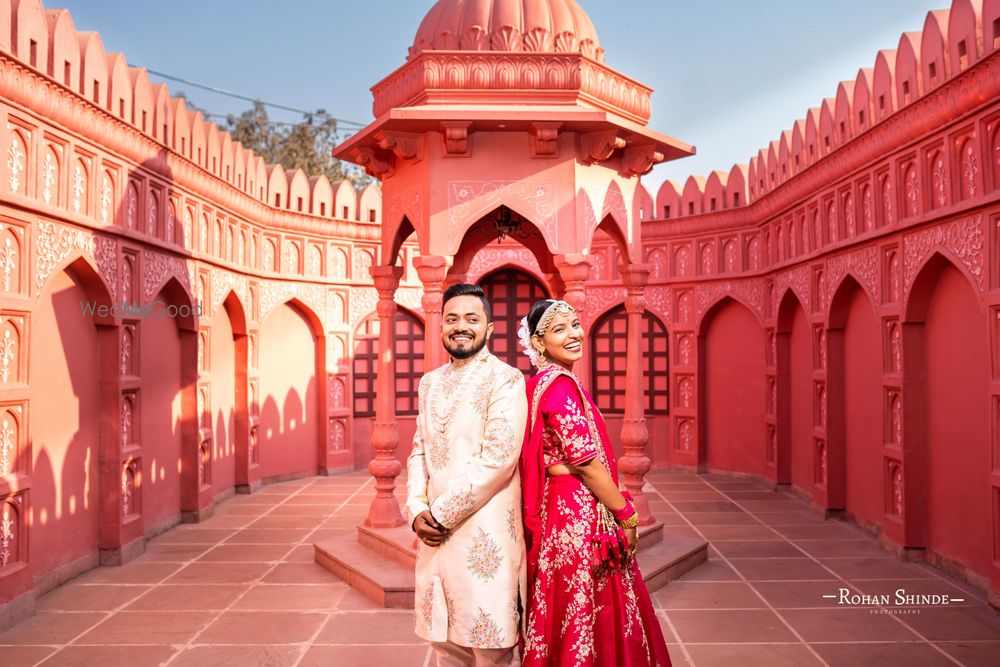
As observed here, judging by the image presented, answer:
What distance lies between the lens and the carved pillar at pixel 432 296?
6246mm

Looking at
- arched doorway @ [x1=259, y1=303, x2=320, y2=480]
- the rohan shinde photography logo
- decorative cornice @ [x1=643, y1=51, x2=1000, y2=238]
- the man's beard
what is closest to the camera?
the man's beard

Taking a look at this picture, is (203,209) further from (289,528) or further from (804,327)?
(804,327)

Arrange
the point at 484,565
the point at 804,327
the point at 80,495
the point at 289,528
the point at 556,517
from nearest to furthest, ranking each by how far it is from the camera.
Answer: the point at 484,565
the point at 556,517
the point at 80,495
the point at 289,528
the point at 804,327

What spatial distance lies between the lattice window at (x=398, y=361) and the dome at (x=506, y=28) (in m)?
6.38

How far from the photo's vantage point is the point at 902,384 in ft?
23.0

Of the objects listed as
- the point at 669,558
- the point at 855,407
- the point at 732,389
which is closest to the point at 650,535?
the point at 669,558

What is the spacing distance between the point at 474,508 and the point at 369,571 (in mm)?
3538

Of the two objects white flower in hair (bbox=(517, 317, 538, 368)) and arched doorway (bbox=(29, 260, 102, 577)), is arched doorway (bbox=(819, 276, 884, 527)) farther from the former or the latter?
arched doorway (bbox=(29, 260, 102, 577))

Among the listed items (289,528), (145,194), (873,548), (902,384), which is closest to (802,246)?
(902,384)

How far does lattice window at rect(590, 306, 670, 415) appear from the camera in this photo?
41.1 feet

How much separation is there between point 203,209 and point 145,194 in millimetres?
1491

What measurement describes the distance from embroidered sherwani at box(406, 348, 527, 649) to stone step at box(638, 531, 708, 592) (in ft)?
10.6

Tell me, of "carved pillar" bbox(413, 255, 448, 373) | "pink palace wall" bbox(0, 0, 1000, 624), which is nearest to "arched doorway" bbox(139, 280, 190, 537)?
"pink palace wall" bbox(0, 0, 1000, 624)
